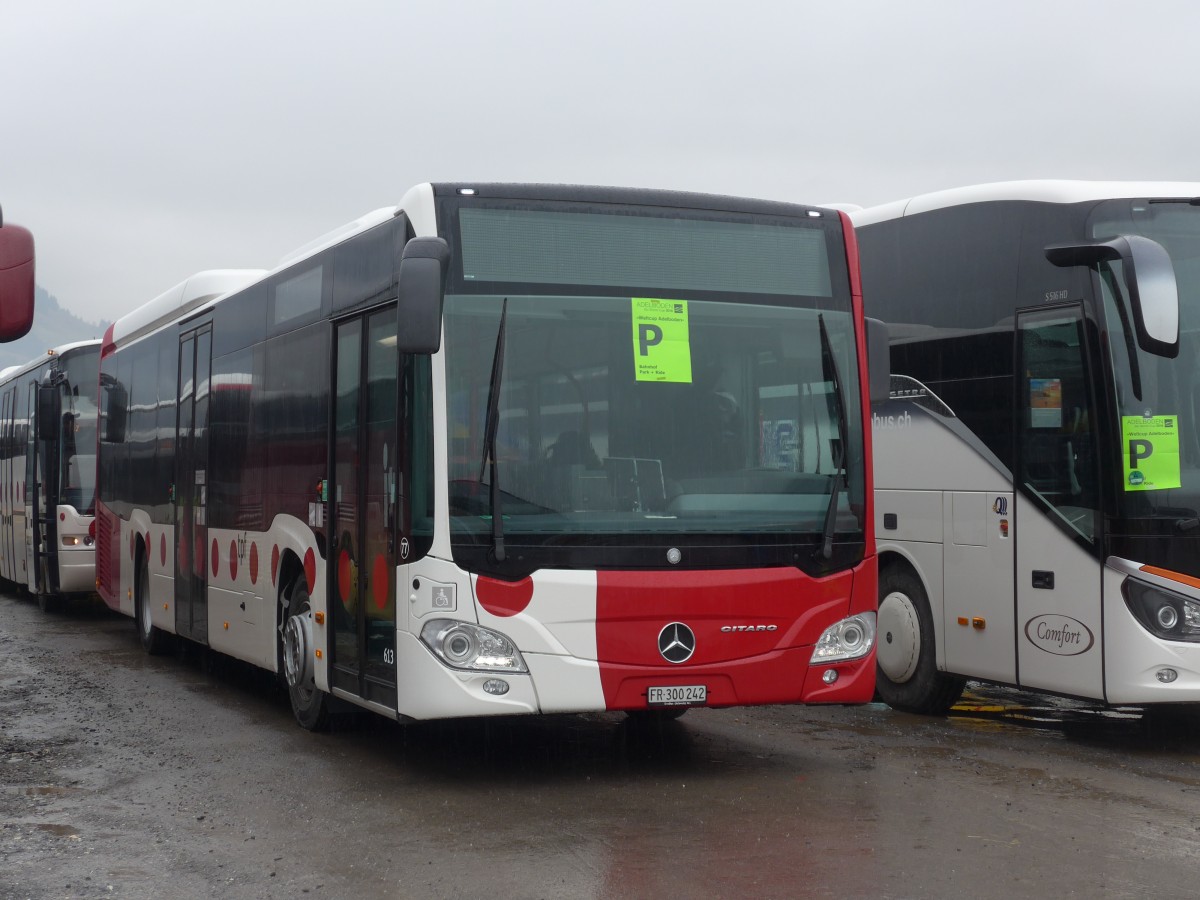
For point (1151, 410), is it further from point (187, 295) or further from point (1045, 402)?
point (187, 295)

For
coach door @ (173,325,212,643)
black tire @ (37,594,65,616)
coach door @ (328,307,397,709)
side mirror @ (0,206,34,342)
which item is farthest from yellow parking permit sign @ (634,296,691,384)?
black tire @ (37,594,65,616)

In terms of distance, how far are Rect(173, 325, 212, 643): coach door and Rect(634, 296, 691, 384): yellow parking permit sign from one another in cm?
564

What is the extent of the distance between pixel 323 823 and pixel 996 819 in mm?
3130

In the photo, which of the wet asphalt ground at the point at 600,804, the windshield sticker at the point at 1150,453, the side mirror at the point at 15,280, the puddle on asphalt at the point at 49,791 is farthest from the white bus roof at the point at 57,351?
the side mirror at the point at 15,280

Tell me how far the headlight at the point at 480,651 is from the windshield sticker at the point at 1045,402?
12.6 feet

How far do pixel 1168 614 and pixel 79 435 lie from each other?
14.9 metres

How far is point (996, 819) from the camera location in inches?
291

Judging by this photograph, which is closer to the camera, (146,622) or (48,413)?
(146,622)

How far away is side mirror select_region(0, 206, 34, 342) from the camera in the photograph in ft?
18.9

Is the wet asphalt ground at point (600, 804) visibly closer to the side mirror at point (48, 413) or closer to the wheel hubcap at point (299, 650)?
the wheel hubcap at point (299, 650)

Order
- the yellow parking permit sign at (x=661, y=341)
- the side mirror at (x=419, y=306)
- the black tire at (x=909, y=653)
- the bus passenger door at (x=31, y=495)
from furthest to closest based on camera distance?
the bus passenger door at (x=31, y=495) < the black tire at (x=909, y=653) < the yellow parking permit sign at (x=661, y=341) < the side mirror at (x=419, y=306)

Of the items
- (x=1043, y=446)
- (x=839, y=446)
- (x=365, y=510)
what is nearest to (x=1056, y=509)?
(x=1043, y=446)

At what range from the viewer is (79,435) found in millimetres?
20219

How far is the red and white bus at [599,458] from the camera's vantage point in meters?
7.85
